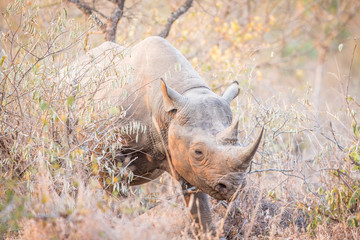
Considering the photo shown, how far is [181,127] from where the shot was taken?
5762mm

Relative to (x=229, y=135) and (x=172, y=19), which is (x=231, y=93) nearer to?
(x=229, y=135)

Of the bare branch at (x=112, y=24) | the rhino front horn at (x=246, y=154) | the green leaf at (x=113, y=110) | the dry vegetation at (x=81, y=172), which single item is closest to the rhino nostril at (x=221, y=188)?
the dry vegetation at (x=81, y=172)

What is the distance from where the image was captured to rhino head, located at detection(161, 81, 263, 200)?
203 inches

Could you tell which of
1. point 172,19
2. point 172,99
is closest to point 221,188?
point 172,99

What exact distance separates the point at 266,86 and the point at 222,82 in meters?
4.50

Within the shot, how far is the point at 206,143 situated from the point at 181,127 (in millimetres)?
498

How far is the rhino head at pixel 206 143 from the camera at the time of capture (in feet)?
16.9

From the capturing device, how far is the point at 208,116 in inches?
222

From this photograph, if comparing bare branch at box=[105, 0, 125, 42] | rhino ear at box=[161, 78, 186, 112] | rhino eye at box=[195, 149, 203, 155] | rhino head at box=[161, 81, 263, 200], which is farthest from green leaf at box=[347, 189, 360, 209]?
bare branch at box=[105, 0, 125, 42]

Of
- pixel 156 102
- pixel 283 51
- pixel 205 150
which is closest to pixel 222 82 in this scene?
pixel 156 102

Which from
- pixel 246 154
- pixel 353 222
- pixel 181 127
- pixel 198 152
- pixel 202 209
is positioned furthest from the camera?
pixel 202 209

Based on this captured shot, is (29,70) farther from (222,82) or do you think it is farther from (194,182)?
(222,82)

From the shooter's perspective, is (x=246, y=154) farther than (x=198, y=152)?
No

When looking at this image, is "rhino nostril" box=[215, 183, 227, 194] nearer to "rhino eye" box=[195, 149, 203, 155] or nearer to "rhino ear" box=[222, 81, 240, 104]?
"rhino eye" box=[195, 149, 203, 155]
